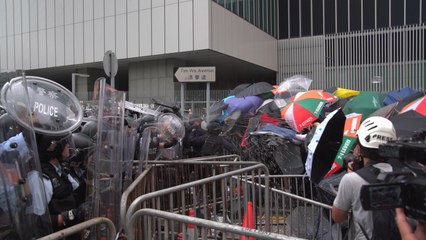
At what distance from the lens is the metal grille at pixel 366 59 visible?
21453 mm

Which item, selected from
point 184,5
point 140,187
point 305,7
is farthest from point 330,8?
point 140,187

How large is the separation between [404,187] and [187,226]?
1.46 m

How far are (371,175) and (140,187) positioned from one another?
237 cm

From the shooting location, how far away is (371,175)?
104 inches

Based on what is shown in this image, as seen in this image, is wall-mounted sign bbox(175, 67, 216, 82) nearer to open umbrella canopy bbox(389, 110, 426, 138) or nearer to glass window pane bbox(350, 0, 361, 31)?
open umbrella canopy bbox(389, 110, 426, 138)

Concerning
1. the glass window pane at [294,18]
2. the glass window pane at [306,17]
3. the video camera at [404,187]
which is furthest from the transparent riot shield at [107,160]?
the glass window pane at [294,18]

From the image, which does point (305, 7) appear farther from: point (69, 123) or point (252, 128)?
point (69, 123)

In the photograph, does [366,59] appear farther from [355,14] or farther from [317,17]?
[317,17]

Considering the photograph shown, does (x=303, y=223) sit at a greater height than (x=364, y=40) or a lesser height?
lesser

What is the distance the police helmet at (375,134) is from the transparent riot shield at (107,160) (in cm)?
204

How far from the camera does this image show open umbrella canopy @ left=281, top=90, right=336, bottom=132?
7281mm

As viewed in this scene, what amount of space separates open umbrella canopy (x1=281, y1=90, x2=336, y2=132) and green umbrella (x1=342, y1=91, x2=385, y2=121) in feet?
1.45

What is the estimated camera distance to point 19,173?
2.64m

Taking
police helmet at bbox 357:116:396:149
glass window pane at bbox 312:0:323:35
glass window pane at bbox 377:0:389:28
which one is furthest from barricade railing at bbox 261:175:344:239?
glass window pane at bbox 312:0:323:35
